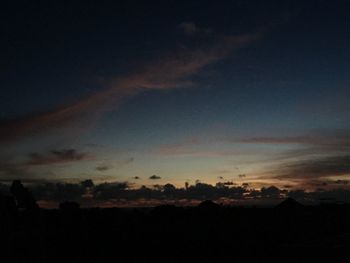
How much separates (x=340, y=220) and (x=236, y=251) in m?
52.7

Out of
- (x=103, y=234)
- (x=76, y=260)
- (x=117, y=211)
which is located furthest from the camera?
(x=117, y=211)

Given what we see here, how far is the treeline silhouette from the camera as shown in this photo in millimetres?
29656

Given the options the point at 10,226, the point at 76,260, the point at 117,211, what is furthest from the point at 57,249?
the point at 117,211

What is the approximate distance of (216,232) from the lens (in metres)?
71.9

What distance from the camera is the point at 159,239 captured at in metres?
65.4

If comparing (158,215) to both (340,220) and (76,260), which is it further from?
(76,260)

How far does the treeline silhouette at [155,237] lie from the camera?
2966cm

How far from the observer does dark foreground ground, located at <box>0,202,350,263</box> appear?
29750mm

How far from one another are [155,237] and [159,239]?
1623mm

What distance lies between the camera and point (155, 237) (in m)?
66.9

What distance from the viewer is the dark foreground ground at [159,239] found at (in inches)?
1171

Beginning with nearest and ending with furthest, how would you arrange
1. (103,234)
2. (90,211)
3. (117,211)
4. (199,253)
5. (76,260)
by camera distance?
(76,260) < (199,253) < (103,234) < (90,211) < (117,211)

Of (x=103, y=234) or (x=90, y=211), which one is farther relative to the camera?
(x=90, y=211)

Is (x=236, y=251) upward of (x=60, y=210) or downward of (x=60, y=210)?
downward
